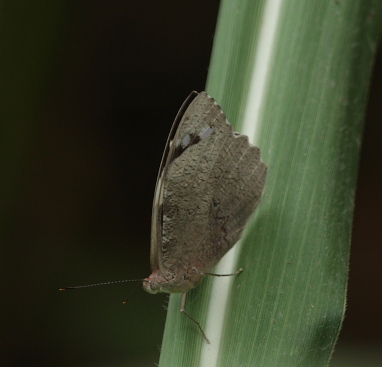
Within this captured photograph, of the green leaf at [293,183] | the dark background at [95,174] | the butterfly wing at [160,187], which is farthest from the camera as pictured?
the dark background at [95,174]

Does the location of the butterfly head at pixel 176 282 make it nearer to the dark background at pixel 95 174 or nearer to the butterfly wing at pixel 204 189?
the butterfly wing at pixel 204 189

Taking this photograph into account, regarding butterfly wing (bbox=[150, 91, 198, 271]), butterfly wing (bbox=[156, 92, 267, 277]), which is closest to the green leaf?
butterfly wing (bbox=[156, 92, 267, 277])

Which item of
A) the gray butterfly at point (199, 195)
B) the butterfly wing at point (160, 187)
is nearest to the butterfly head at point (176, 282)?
the gray butterfly at point (199, 195)

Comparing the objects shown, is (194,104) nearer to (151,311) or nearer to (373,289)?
(151,311)

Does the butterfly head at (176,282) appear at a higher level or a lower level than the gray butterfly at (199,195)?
lower

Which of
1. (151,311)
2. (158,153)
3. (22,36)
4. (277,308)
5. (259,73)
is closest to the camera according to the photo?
(277,308)

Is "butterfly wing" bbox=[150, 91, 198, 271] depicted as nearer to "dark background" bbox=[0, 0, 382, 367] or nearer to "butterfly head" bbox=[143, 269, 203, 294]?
"butterfly head" bbox=[143, 269, 203, 294]

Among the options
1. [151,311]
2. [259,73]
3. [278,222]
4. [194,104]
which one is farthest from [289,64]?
[151,311]
